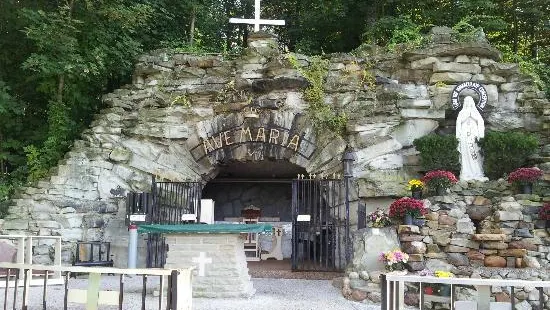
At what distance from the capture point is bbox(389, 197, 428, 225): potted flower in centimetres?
927

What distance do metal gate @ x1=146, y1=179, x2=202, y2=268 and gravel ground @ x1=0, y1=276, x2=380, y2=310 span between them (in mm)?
1047

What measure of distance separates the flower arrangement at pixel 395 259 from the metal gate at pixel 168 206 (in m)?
4.22

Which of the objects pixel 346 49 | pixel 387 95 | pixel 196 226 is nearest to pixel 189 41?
pixel 346 49

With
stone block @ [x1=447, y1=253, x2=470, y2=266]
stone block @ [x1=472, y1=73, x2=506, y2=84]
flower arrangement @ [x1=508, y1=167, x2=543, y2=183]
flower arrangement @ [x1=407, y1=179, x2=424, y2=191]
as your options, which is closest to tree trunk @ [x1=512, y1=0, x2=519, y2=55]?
stone block @ [x1=472, y1=73, x2=506, y2=84]

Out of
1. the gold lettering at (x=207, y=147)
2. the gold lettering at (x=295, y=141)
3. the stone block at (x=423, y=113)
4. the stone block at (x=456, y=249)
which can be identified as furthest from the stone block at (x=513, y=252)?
the gold lettering at (x=207, y=147)

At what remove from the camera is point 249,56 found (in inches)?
525

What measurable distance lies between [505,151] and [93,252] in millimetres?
8543

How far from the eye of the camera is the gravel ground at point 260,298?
24.2 feet

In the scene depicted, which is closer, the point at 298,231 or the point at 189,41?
the point at 298,231

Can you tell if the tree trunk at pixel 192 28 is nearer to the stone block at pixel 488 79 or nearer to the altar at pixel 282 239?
the altar at pixel 282 239

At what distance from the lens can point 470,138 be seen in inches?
448

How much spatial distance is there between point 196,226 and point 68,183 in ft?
16.9

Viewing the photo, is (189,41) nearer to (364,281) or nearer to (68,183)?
(68,183)

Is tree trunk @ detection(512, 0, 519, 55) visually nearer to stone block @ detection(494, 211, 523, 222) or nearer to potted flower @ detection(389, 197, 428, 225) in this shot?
stone block @ detection(494, 211, 523, 222)
